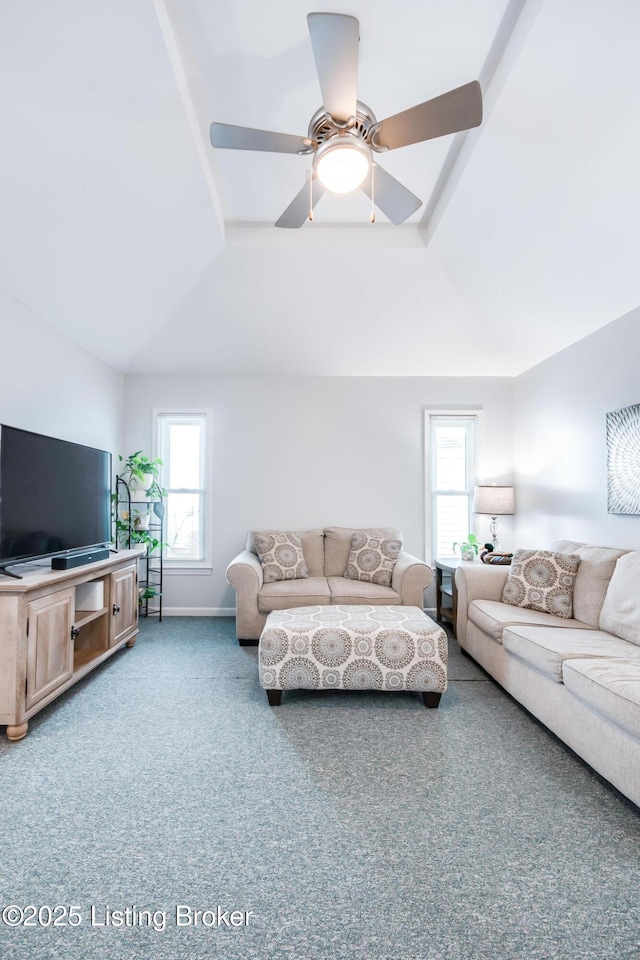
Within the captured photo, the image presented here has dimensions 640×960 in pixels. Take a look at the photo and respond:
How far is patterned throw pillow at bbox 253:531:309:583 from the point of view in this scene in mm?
4371

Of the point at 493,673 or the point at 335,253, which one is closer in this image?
the point at 493,673

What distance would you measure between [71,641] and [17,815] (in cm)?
116

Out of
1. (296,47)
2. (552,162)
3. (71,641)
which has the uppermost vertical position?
(296,47)

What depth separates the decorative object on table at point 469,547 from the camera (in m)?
4.57

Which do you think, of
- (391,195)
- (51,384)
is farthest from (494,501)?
(51,384)

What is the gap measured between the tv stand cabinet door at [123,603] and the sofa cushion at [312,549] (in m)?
1.10

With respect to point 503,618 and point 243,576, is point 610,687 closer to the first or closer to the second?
point 503,618

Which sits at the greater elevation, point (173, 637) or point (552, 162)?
point (552, 162)

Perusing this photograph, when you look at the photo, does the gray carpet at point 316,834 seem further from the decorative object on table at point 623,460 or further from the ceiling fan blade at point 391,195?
the ceiling fan blade at point 391,195

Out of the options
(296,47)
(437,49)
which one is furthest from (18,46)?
(437,49)

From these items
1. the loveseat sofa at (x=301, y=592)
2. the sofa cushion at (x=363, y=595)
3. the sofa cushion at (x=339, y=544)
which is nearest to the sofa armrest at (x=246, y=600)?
the loveseat sofa at (x=301, y=592)

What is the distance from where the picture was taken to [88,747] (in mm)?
2422

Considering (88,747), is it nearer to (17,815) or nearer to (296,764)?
(17,815)

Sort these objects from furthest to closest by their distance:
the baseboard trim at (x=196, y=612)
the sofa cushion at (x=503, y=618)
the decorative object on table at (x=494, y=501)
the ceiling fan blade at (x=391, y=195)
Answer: the baseboard trim at (x=196, y=612) → the decorative object on table at (x=494, y=501) → the sofa cushion at (x=503, y=618) → the ceiling fan blade at (x=391, y=195)
